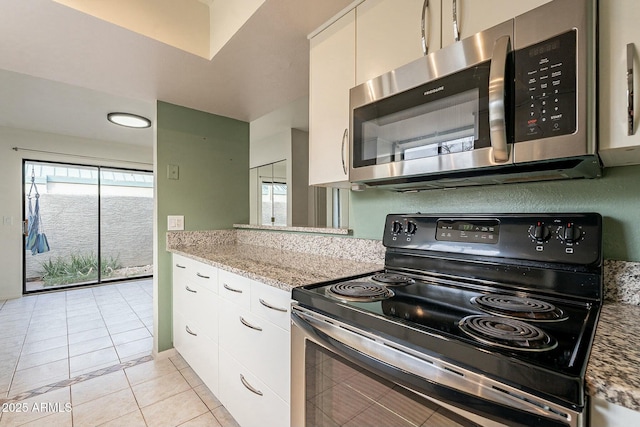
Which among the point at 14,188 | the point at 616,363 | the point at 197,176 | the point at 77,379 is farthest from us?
the point at 14,188

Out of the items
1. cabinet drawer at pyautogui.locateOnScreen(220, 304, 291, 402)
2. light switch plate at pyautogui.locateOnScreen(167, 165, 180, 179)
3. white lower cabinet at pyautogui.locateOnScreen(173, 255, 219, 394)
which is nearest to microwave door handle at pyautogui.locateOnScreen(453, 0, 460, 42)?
cabinet drawer at pyautogui.locateOnScreen(220, 304, 291, 402)

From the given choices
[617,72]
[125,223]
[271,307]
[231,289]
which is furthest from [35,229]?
[617,72]

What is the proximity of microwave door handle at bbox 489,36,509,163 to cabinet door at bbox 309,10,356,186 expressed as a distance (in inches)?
24.1

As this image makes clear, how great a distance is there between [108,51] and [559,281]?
239 centimetres

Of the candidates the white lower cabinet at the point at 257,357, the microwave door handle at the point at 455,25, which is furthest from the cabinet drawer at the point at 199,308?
the microwave door handle at the point at 455,25

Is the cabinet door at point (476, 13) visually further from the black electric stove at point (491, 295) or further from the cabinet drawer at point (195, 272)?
the cabinet drawer at point (195, 272)

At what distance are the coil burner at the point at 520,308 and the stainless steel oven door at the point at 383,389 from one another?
287 millimetres

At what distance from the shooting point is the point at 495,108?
844 mm

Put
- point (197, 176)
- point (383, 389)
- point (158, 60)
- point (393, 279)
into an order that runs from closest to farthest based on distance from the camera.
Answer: point (383, 389) < point (393, 279) < point (158, 60) < point (197, 176)

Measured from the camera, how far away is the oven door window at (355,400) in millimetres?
678

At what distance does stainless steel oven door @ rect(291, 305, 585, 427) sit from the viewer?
542 mm

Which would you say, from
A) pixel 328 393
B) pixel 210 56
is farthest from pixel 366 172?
pixel 210 56

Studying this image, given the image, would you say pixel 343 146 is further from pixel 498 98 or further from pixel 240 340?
pixel 240 340

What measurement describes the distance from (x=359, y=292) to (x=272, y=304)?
16.7 inches
